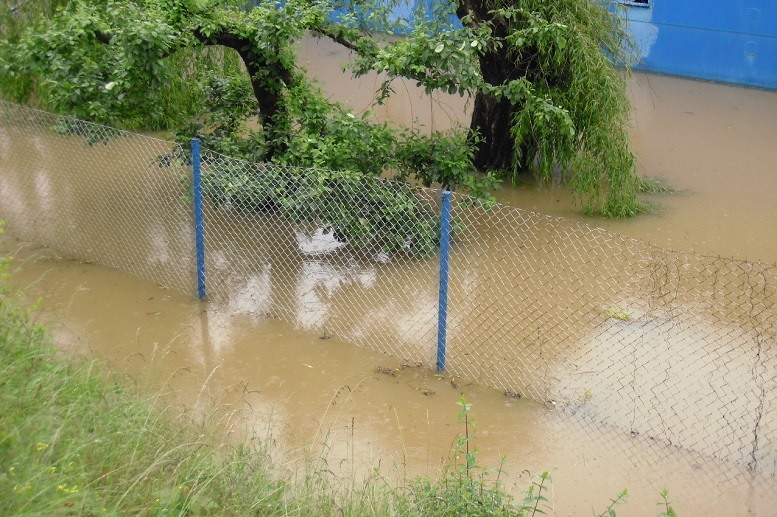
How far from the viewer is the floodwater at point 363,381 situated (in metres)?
4.66

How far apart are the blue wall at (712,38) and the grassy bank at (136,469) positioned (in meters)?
10.4

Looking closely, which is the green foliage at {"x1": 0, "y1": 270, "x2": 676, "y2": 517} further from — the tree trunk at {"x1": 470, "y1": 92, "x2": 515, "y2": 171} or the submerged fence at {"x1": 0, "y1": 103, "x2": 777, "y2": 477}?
the tree trunk at {"x1": 470, "y1": 92, "x2": 515, "y2": 171}

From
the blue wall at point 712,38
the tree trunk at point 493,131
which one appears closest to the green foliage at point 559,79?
the tree trunk at point 493,131

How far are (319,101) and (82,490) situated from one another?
4.76 metres

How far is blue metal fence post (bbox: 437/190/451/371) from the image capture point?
531cm

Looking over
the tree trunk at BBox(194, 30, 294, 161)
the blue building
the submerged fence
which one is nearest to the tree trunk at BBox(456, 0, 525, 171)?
the submerged fence

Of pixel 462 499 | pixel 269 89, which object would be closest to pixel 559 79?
pixel 269 89

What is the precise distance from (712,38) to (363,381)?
10018 millimetres

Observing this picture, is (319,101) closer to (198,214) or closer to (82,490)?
(198,214)

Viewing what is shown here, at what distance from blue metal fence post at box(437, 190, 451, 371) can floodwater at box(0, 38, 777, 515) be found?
200 mm

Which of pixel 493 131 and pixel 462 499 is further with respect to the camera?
pixel 493 131

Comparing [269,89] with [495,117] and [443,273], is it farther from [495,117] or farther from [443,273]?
[443,273]

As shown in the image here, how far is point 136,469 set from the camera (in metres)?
3.71

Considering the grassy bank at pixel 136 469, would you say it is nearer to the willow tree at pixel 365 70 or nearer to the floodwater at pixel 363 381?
the floodwater at pixel 363 381
